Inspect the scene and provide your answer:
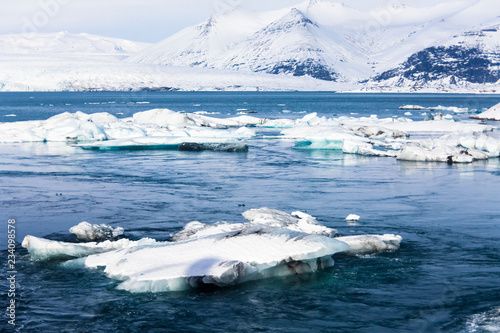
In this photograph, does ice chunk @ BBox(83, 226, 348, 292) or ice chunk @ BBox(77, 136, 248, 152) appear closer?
ice chunk @ BBox(83, 226, 348, 292)

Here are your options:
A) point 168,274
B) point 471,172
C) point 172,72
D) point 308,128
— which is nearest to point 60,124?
point 308,128

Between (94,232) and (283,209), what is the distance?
14.3 ft

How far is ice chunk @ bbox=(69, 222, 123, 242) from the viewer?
10578mm

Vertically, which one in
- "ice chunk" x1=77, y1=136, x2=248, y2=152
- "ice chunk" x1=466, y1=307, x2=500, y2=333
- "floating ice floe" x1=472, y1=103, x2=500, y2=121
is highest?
"floating ice floe" x1=472, y1=103, x2=500, y2=121

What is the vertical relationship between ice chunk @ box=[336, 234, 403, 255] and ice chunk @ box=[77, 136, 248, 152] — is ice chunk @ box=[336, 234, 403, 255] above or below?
below

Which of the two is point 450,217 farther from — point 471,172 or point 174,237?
point 471,172

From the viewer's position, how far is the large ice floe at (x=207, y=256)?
26.5 feet

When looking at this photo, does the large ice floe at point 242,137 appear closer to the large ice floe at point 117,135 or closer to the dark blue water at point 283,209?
the large ice floe at point 117,135

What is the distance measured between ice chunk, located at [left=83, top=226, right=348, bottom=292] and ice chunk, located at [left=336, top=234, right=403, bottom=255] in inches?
31.8

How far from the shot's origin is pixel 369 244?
32.1 feet

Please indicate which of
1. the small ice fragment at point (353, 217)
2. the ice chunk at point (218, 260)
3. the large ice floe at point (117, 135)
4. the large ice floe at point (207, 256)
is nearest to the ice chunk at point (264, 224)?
the large ice floe at point (207, 256)

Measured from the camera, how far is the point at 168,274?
8047 mm

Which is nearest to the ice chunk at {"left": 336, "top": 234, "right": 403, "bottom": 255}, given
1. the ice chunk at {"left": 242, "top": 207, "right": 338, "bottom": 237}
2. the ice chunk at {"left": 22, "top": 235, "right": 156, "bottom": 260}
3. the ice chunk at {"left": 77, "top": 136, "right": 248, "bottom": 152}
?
the ice chunk at {"left": 242, "top": 207, "right": 338, "bottom": 237}

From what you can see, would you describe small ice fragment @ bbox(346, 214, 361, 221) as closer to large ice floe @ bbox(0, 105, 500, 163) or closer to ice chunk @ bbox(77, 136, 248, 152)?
large ice floe @ bbox(0, 105, 500, 163)
